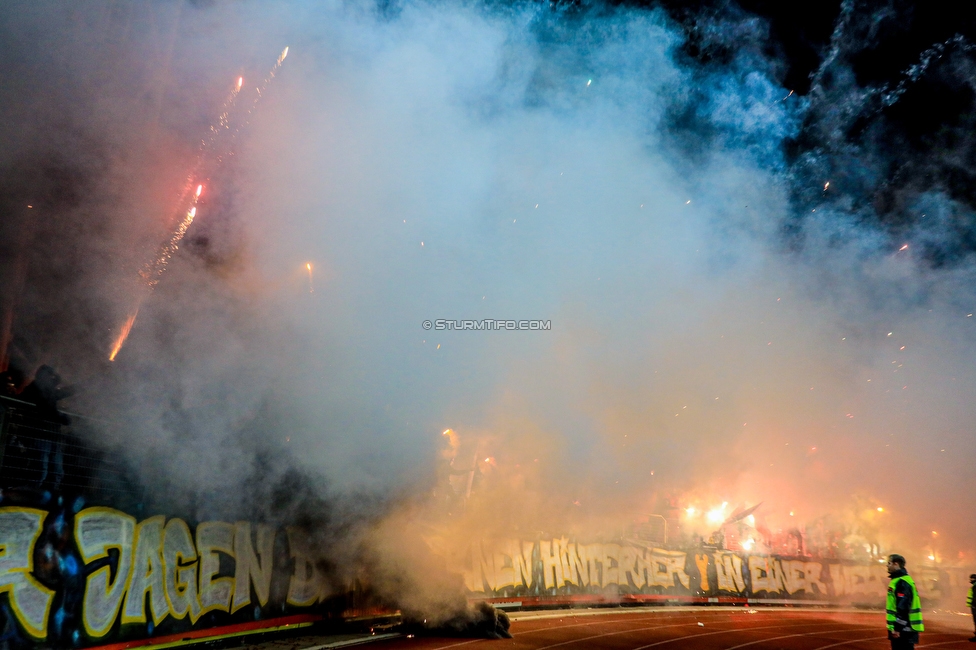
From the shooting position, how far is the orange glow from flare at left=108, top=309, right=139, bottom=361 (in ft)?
25.6

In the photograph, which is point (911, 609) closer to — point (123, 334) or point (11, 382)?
point (123, 334)

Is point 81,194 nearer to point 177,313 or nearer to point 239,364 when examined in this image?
point 177,313

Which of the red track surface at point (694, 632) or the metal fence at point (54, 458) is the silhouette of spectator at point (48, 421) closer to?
the metal fence at point (54, 458)

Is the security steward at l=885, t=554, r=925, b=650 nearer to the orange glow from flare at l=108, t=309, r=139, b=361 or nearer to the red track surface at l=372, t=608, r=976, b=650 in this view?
the red track surface at l=372, t=608, r=976, b=650

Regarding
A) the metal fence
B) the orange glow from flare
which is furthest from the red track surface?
the orange glow from flare

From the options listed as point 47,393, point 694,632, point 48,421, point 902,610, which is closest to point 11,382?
point 47,393

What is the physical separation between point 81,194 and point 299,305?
3.55 m

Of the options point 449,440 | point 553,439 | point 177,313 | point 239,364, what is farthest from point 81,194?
point 553,439

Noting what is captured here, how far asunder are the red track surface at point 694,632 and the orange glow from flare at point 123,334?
597 centimetres

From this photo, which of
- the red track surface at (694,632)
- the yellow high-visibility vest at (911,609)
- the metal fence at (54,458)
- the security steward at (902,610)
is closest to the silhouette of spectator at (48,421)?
the metal fence at (54,458)

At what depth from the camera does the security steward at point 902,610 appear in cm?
734

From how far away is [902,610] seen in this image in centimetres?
747

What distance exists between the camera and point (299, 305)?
10.2 m

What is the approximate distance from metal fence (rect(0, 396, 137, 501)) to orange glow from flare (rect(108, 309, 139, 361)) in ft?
3.31
